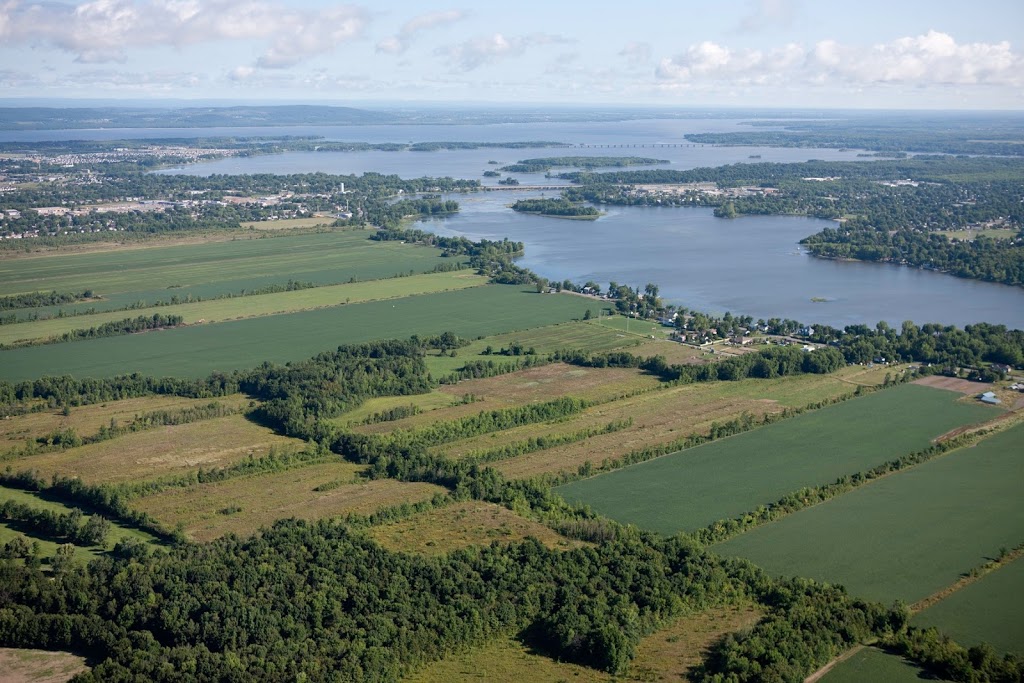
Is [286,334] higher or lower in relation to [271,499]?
higher

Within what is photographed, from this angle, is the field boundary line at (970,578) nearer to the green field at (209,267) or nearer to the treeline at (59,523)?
the treeline at (59,523)

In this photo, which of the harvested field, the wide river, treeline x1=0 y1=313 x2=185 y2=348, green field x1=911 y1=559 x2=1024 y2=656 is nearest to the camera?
green field x1=911 y1=559 x2=1024 y2=656

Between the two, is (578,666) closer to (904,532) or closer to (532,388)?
(904,532)

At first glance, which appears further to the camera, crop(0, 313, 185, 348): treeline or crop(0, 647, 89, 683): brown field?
crop(0, 313, 185, 348): treeline

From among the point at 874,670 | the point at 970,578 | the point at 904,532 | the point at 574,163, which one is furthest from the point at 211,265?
the point at 574,163

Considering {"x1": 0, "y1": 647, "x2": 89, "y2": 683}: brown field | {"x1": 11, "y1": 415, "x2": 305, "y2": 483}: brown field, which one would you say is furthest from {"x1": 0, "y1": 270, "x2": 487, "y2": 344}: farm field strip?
{"x1": 0, "y1": 647, "x2": 89, "y2": 683}: brown field

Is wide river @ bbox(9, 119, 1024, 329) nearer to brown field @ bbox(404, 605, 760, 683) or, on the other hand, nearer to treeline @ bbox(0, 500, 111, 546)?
brown field @ bbox(404, 605, 760, 683)

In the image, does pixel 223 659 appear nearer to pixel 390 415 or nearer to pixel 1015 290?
pixel 390 415

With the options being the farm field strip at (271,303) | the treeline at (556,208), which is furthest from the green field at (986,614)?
the treeline at (556,208)
